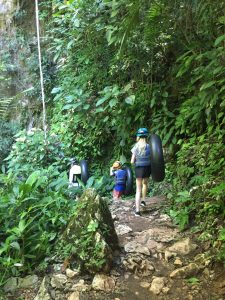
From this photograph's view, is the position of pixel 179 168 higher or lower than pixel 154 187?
higher

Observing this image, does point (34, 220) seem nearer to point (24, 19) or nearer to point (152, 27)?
point (152, 27)

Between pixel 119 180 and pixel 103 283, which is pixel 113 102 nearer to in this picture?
pixel 119 180

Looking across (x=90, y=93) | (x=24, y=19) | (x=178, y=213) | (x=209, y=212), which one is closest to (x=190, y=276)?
(x=209, y=212)

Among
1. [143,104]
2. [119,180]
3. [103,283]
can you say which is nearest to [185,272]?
[103,283]

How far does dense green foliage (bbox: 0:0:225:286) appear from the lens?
5.18 meters

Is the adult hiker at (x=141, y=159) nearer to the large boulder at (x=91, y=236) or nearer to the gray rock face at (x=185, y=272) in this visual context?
the large boulder at (x=91, y=236)

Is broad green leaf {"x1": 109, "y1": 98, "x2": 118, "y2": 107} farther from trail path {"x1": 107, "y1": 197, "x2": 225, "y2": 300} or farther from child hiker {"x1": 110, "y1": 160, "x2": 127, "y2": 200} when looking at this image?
trail path {"x1": 107, "y1": 197, "x2": 225, "y2": 300}

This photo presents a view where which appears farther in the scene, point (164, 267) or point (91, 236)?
point (164, 267)

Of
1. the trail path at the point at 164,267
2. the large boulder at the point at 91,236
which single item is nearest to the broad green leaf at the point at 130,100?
the trail path at the point at 164,267

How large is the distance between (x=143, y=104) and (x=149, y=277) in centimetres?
474

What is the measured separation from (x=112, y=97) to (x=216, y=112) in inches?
105

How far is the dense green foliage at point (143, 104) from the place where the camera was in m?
5.18

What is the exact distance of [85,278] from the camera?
4086 millimetres

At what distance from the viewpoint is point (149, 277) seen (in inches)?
165
